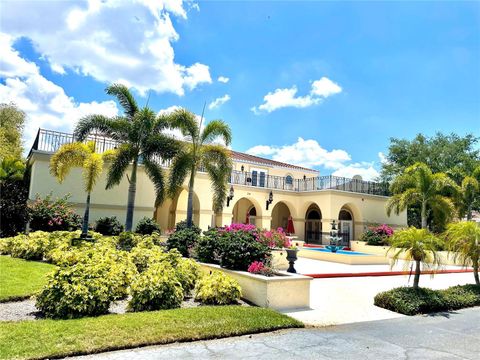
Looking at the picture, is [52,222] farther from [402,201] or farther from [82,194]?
[402,201]

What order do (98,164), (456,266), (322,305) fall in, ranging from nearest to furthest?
(322,305), (98,164), (456,266)

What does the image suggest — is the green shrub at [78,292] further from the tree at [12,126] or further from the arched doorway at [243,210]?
the tree at [12,126]

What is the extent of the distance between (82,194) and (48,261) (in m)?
7.80

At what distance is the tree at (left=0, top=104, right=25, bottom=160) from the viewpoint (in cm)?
3300

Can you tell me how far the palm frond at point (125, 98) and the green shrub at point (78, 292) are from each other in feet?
37.3

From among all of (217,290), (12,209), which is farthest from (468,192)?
(12,209)

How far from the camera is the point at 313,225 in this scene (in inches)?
1259

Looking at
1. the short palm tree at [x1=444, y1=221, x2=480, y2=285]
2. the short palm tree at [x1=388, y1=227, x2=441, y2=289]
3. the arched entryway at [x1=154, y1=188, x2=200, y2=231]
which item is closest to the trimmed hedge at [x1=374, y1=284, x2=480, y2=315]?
the short palm tree at [x1=388, y1=227, x2=441, y2=289]

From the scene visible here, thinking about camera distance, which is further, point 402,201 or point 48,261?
point 402,201

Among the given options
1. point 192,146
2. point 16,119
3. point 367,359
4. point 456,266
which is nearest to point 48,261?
point 192,146

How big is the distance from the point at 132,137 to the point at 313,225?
1969 centimetres

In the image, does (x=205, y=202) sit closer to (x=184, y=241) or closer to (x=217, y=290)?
(x=184, y=241)

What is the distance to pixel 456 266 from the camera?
68.9 ft

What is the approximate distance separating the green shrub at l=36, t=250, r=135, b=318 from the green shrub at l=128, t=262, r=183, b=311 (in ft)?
1.50
